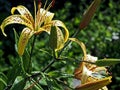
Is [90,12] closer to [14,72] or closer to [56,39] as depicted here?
[56,39]

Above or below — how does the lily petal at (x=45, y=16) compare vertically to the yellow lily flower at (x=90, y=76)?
above

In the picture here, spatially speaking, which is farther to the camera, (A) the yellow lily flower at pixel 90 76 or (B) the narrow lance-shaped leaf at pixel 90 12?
(B) the narrow lance-shaped leaf at pixel 90 12

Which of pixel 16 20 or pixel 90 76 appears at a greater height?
pixel 16 20

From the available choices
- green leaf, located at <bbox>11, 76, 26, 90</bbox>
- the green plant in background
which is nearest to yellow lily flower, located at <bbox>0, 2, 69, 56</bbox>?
the green plant in background

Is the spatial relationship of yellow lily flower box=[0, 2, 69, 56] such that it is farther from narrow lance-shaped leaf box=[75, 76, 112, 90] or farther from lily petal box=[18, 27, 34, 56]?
narrow lance-shaped leaf box=[75, 76, 112, 90]

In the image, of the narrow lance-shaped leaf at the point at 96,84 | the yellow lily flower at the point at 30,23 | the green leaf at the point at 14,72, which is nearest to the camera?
the narrow lance-shaped leaf at the point at 96,84

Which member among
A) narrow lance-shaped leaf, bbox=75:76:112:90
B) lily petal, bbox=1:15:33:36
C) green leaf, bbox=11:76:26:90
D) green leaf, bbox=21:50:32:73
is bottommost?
narrow lance-shaped leaf, bbox=75:76:112:90

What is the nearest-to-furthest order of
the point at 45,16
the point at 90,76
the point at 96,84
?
the point at 96,84
the point at 90,76
the point at 45,16

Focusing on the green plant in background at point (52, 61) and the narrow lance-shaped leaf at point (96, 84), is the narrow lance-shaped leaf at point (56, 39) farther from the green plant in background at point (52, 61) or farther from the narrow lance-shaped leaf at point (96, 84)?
the narrow lance-shaped leaf at point (96, 84)

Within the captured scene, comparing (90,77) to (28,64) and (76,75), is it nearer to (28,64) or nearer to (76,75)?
(76,75)

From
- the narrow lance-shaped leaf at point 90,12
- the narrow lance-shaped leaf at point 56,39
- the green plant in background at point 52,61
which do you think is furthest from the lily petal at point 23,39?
the narrow lance-shaped leaf at point 90,12

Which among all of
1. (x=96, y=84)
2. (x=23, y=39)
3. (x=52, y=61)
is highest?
(x=23, y=39)

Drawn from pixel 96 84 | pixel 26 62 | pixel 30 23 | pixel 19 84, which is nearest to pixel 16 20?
pixel 30 23
